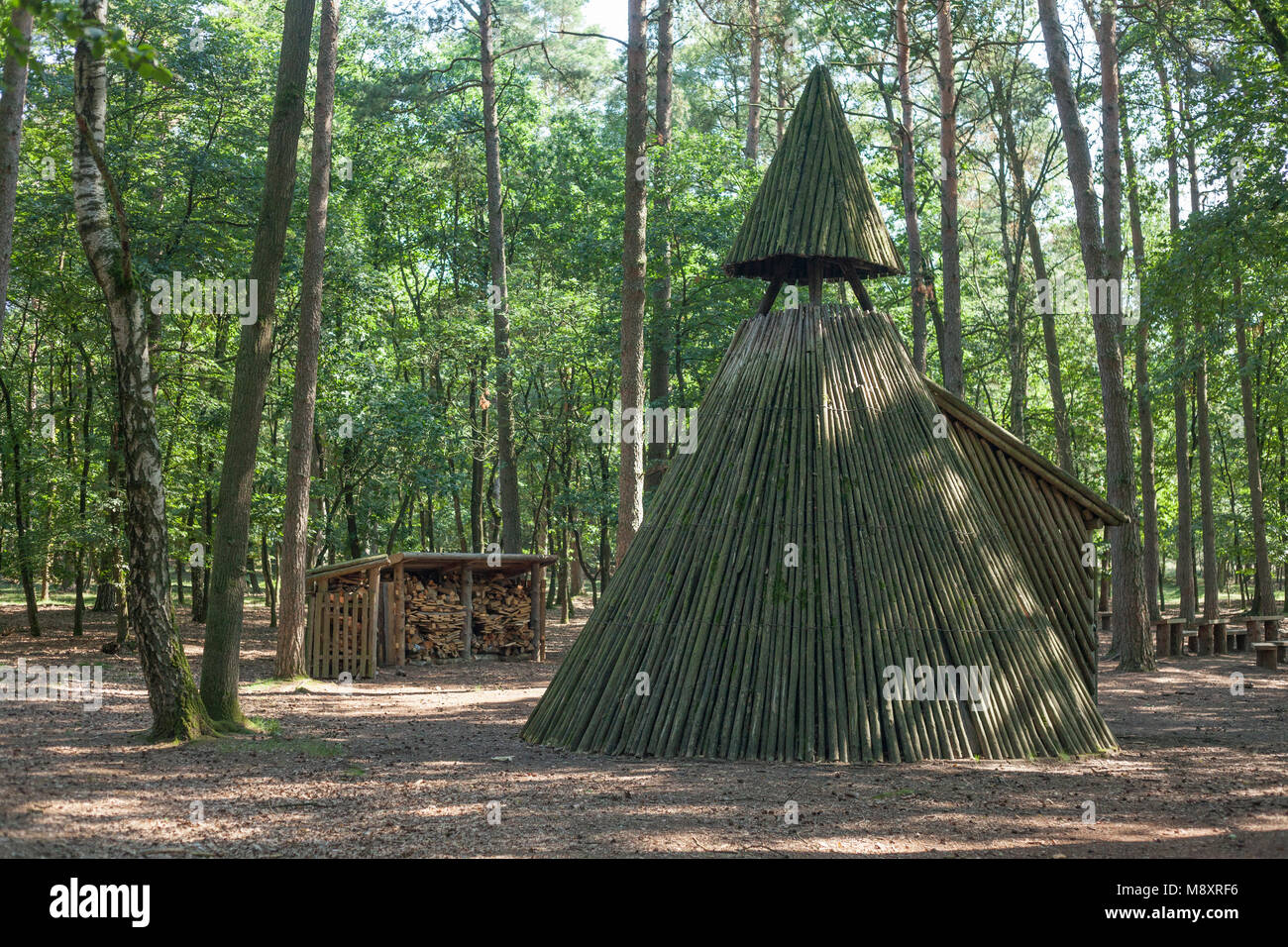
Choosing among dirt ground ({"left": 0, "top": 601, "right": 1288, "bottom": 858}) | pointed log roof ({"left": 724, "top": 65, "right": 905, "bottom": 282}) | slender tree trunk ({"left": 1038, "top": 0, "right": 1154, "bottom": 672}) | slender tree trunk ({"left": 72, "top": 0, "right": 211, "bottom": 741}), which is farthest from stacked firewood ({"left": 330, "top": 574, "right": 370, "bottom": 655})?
slender tree trunk ({"left": 1038, "top": 0, "right": 1154, "bottom": 672})

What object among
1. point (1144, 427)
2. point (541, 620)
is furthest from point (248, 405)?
point (1144, 427)

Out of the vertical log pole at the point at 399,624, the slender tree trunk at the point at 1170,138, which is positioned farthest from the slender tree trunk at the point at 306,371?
the slender tree trunk at the point at 1170,138

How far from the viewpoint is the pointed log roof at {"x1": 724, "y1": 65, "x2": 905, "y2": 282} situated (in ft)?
32.4

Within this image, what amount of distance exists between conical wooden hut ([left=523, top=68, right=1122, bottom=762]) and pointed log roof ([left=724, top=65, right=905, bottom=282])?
2 cm

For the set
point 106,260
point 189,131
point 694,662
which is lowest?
point 694,662

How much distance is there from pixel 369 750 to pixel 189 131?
44.2ft

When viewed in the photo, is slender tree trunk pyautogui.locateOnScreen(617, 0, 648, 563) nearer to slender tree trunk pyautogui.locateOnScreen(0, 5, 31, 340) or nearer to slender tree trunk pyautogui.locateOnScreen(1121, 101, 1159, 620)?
slender tree trunk pyautogui.locateOnScreen(0, 5, 31, 340)

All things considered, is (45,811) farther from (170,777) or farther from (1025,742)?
(1025,742)

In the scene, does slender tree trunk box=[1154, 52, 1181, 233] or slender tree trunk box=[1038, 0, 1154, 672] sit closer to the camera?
slender tree trunk box=[1038, 0, 1154, 672]

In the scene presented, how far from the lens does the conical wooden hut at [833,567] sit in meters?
8.43

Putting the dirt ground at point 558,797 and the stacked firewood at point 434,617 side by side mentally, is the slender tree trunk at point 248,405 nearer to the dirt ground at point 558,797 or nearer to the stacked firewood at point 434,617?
the dirt ground at point 558,797

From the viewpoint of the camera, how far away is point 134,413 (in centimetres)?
804

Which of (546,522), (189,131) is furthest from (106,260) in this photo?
(546,522)
